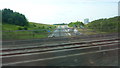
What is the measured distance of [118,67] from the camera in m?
2.72

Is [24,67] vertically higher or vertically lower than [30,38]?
lower

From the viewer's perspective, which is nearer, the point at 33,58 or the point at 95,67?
the point at 95,67

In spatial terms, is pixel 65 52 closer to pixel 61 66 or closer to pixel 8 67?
pixel 61 66

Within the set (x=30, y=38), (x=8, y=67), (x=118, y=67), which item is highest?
(x=30, y=38)

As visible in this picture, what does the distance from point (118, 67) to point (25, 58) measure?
8.29 ft

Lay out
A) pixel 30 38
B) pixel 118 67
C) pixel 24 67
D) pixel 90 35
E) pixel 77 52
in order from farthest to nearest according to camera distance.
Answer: pixel 90 35
pixel 30 38
pixel 77 52
pixel 118 67
pixel 24 67

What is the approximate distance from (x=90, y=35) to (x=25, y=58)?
6190mm

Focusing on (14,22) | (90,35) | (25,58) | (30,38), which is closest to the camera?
(25,58)

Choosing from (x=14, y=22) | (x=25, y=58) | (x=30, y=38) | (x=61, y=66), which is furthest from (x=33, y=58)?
(x=14, y=22)

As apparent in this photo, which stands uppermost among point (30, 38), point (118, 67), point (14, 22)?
point (14, 22)

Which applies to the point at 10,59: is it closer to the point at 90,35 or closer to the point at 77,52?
the point at 77,52

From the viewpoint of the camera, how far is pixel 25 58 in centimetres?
290

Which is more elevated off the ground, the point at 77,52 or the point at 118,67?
the point at 77,52

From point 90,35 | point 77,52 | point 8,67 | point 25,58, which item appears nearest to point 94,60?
point 77,52
